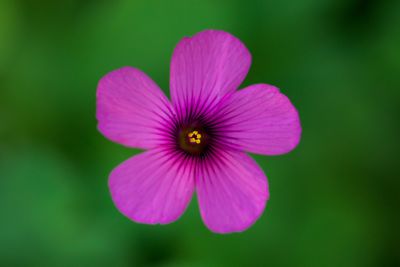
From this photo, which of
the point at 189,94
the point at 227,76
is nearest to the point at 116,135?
the point at 189,94

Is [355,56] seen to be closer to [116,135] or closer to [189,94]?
[189,94]

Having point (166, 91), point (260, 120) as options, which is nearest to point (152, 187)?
point (260, 120)

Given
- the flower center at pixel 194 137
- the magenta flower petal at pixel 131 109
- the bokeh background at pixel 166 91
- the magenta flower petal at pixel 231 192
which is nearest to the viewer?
the magenta flower petal at pixel 131 109

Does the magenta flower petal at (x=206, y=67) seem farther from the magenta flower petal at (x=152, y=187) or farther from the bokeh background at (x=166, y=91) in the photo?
the bokeh background at (x=166, y=91)

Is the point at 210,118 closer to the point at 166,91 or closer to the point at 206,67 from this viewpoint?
the point at 206,67

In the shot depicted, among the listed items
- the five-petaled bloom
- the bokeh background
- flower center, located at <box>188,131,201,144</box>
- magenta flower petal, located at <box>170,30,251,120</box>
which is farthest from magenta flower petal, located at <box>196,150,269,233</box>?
the bokeh background

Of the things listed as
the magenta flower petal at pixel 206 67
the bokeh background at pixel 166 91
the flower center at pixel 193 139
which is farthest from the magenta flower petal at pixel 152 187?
the bokeh background at pixel 166 91
